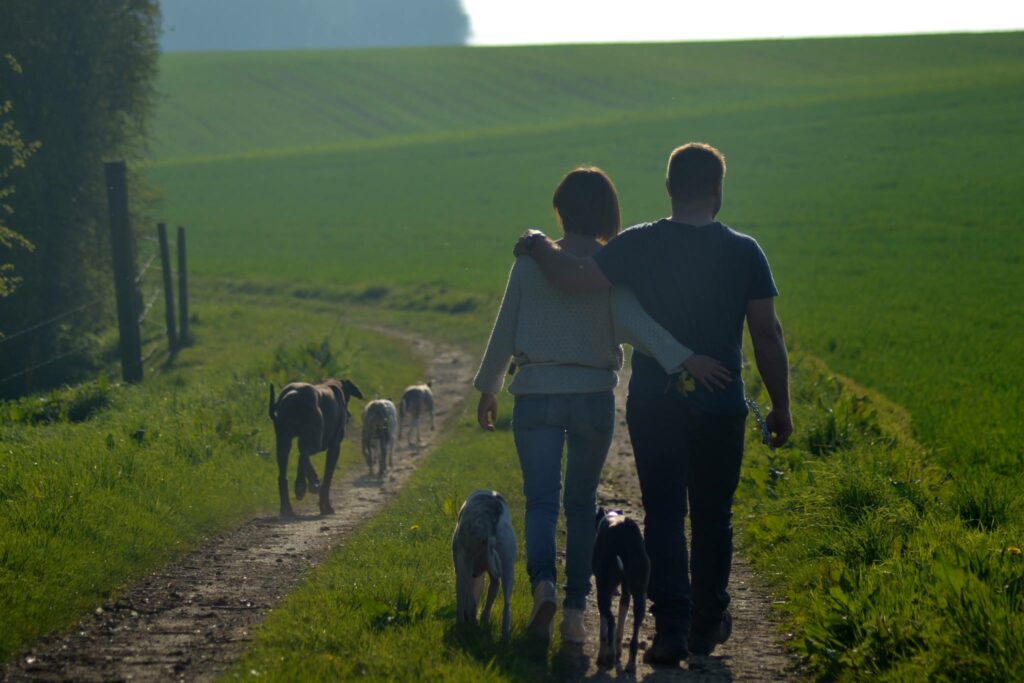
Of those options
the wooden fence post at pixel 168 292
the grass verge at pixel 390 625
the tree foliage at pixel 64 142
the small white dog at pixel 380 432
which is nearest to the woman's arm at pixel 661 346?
the grass verge at pixel 390 625

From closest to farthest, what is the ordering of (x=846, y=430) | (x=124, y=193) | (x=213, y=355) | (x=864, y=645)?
(x=864, y=645)
(x=846, y=430)
(x=124, y=193)
(x=213, y=355)

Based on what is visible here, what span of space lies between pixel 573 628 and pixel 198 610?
224 cm

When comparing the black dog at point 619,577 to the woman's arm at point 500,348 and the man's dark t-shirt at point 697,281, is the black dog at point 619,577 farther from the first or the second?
the woman's arm at point 500,348

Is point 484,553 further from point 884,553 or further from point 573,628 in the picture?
point 884,553

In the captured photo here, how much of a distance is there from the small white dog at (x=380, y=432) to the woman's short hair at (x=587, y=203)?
22.1ft

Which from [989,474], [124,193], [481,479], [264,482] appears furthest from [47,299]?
[989,474]

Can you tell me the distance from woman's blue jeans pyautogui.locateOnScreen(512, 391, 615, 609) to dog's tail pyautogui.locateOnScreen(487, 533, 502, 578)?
0.16m

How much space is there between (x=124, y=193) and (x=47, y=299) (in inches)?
232

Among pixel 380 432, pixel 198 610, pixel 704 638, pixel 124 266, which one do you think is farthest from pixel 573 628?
pixel 124 266

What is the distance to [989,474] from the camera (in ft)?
30.2

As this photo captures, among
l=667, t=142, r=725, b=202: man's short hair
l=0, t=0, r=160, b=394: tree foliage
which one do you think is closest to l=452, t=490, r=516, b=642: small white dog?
l=667, t=142, r=725, b=202: man's short hair

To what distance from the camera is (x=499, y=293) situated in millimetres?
31547

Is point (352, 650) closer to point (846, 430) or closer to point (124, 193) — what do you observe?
point (846, 430)

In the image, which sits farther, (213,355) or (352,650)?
(213,355)
